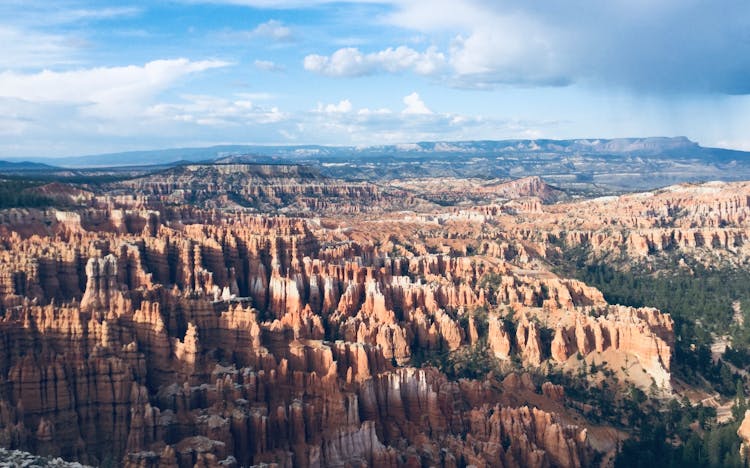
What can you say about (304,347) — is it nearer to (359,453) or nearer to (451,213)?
(359,453)

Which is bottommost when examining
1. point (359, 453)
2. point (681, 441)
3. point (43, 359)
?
point (681, 441)

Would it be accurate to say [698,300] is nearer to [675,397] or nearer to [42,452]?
[675,397]

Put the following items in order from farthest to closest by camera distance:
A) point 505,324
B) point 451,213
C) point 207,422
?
point 451,213 < point 505,324 < point 207,422

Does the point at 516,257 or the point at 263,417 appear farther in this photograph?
the point at 516,257

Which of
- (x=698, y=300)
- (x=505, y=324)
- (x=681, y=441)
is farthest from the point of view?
(x=698, y=300)

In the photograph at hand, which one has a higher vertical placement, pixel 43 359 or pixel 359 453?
pixel 43 359

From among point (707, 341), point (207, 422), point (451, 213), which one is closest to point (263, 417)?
point (207, 422)

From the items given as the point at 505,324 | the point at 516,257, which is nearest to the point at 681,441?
the point at 505,324
